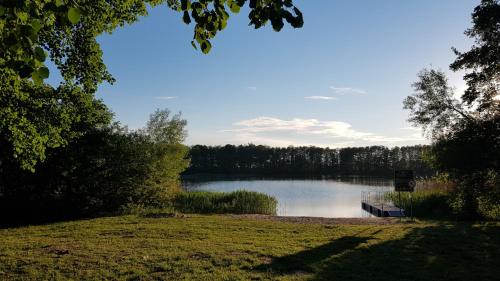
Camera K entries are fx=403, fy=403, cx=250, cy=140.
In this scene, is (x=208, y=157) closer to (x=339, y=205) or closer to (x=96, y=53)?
(x=339, y=205)

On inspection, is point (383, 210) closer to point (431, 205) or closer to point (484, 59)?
point (431, 205)

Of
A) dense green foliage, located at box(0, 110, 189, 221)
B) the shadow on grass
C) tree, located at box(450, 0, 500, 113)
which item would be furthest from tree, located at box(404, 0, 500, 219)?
dense green foliage, located at box(0, 110, 189, 221)

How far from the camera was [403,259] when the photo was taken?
401 inches

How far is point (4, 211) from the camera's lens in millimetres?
20234

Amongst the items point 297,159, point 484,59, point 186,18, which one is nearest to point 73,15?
point 186,18

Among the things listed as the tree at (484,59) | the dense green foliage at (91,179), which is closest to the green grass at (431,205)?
the tree at (484,59)

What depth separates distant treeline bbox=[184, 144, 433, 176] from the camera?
123875 mm

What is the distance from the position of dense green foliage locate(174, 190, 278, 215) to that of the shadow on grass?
12.1 metres

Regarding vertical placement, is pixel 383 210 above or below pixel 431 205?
below

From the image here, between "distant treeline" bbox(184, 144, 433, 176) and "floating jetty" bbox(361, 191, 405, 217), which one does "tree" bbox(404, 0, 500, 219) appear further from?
"distant treeline" bbox(184, 144, 433, 176)

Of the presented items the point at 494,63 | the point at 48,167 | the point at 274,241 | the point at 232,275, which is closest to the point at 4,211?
the point at 48,167

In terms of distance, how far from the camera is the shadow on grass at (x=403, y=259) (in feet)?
28.9

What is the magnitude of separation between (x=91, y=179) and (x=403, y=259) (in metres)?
16.3

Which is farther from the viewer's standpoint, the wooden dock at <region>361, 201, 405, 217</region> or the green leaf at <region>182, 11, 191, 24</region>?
the wooden dock at <region>361, 201, 405, 217</region>
